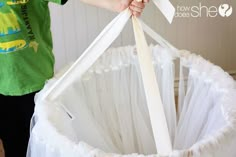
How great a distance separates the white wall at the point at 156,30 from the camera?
51.3 inches

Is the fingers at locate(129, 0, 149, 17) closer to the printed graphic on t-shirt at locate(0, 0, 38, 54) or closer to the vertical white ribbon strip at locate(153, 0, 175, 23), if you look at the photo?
the vertical white ribbon strip at locate(153, 0, 175, 23)

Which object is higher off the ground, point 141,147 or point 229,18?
point 229,18

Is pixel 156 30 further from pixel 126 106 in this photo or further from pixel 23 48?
pixel 23 48

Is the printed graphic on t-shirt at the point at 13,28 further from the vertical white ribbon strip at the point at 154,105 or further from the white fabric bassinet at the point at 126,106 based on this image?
the vertical white ribbon strip at the point at 154,105

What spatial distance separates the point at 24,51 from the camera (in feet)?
2.92

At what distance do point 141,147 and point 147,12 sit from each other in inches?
17.3

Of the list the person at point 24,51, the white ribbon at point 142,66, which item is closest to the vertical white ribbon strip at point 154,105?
the white ribbon at point 142,66

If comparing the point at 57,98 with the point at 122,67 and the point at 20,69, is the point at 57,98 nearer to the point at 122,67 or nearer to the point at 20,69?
the point at 20,69

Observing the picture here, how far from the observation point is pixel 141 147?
1.08 meters

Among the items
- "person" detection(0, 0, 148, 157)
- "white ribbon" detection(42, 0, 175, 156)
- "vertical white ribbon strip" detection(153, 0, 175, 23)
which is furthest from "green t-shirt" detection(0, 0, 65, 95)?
"vertical white ribbon strip" detection(153, 0, 175, 23)

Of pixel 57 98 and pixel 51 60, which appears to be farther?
pixel 51 60

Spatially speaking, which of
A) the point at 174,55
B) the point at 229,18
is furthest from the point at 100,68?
the point at 229,18

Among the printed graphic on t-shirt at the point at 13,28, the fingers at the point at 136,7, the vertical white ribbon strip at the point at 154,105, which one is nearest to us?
the vertical white ribbon strip at the point at 154,105

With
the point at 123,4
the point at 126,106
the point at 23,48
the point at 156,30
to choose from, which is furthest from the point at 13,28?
the point at 156,30
